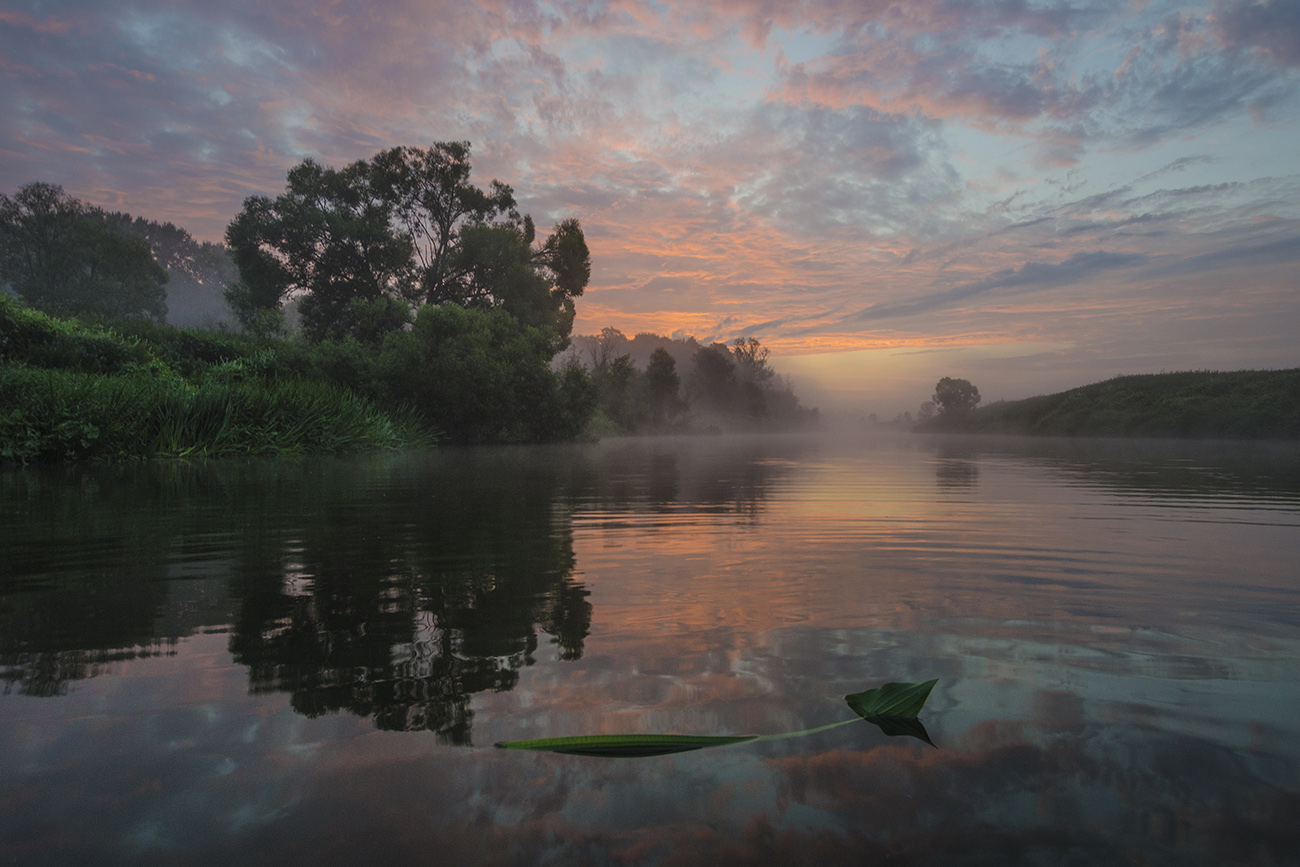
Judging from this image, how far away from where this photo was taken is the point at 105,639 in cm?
217

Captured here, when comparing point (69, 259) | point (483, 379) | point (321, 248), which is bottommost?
point (483, 379)

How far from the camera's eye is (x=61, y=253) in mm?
51656

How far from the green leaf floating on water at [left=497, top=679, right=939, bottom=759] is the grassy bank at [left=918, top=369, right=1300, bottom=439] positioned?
42911 mm

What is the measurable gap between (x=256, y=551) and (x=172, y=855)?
311 centimetres

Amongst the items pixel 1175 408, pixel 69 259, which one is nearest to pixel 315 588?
pixel 1175 408

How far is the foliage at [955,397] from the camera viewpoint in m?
71.3

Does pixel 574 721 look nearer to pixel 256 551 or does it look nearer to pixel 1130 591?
pixel 1130 591

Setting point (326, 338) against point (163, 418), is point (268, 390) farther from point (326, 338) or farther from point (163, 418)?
point (326, 338)

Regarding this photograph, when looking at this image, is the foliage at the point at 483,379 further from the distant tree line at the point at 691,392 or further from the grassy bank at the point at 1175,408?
the grassy bank at the point at 1175,408

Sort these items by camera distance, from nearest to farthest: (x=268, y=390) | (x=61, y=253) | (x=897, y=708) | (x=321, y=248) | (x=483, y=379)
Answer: (x=897, y=708) → (x=268, y=390) → (x=483, y=379) → (x=321, y=248) → (x=61, y=253)

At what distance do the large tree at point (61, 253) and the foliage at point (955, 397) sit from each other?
8073 centimetres

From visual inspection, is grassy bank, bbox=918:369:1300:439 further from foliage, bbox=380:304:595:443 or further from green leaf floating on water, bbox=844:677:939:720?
green leaf floating on water, bbox=844:677:939:720

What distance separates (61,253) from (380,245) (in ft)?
119

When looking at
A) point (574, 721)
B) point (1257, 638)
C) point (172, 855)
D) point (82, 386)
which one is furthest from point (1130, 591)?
point (82, 386)
